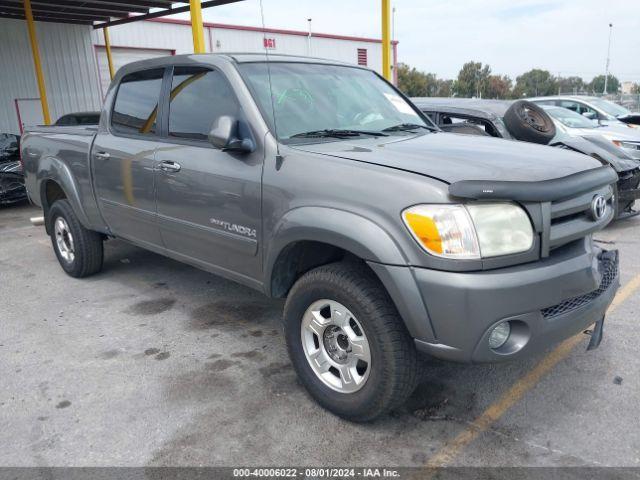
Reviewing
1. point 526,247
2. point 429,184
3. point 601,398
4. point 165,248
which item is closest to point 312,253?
point 429,184

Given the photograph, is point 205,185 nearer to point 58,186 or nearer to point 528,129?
point 58,186

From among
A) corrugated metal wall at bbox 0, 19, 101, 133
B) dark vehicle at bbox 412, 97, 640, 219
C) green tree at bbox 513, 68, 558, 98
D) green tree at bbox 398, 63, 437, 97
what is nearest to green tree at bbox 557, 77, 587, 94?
green tree at bbox 513, 68, 558, 98

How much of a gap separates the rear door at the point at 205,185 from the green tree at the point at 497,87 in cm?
6119

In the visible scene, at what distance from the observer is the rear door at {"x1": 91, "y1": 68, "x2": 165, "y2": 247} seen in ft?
12.9

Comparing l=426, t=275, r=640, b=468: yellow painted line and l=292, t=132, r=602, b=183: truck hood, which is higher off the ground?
l=292, t=132, r=602, b=183: truck hood

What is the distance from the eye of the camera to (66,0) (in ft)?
40.6

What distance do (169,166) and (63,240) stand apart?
7.80 ft

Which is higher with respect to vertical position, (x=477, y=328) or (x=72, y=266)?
(x=477, y=328)

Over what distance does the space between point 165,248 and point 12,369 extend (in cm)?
124

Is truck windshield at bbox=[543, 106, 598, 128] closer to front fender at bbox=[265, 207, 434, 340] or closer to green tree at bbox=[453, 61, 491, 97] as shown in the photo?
front fender at bbox=[265, 207, 434, 340]

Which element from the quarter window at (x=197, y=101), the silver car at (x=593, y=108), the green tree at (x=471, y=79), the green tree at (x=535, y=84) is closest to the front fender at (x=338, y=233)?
the quarter window at (x=197, y=101)

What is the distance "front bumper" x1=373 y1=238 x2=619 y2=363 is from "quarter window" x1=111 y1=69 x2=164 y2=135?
2.50 m

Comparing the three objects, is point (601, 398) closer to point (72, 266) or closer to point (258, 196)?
point (258, 196)

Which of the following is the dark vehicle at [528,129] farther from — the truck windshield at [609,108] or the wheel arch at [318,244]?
the truck windshield at [609,108]
